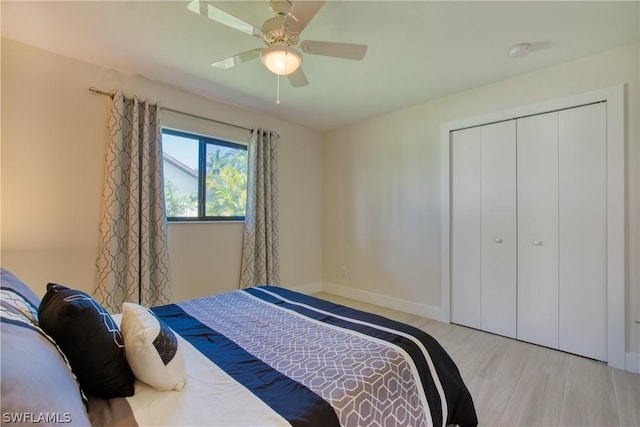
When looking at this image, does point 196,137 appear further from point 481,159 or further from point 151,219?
point 481,159

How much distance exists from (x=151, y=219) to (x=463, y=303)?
130 inches

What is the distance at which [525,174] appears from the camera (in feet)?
8.71

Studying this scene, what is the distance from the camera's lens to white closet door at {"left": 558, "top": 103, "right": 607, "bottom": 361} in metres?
2.29

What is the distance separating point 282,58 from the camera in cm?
170

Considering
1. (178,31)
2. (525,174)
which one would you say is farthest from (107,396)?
(525,174)

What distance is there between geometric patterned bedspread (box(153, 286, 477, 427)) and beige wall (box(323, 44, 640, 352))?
1.91 metres

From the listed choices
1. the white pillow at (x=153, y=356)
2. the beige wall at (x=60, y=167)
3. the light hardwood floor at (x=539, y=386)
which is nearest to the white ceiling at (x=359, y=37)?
the beige wall at (x=60, y=167)

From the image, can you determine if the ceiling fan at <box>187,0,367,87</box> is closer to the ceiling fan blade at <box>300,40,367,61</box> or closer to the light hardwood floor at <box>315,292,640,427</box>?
the ceiling fan blade at <box>300,40,367,61</box>

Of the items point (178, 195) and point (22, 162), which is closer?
point (22, 162)

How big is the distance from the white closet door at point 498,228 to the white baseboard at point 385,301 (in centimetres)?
54

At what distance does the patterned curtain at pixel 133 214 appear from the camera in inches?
97.1

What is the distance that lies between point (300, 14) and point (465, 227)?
8.40 feet

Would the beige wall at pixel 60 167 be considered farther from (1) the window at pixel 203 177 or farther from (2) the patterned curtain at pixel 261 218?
(2) the patterned curtain at pixel 261 218

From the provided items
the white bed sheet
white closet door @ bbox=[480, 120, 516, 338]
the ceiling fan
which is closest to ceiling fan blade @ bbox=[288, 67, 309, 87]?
the ceiling fan
